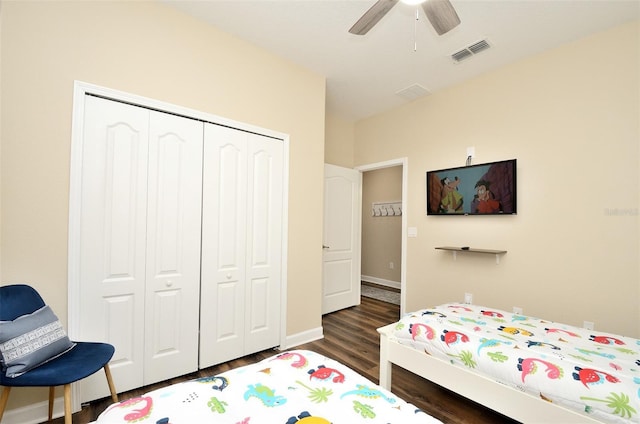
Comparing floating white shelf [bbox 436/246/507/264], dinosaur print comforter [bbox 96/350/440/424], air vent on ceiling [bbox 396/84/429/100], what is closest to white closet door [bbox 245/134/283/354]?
dinosaur print comforter [bbox 96/350/440/424]

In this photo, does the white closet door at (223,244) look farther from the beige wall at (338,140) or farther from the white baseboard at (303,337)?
the beige wall at (338,140)

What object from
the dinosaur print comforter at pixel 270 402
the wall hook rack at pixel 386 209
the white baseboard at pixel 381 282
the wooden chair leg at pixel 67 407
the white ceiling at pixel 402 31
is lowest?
the white baseboard at pixel 381 282

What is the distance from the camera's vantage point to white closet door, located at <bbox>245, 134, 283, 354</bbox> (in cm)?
269

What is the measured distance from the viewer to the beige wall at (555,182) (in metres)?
2.32

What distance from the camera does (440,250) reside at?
3.54 meters

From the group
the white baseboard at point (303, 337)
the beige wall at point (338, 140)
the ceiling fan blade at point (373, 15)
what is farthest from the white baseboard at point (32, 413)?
the beige wall at point (338, 140)

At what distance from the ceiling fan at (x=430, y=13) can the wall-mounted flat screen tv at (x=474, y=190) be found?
178 cm

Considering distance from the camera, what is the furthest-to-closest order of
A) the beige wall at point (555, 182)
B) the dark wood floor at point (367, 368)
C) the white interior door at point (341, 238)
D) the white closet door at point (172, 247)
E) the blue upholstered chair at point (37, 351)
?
the white interior door at point (341, 238) → the beige wall at point (555, 182) → the white closet door at point (172, 247) → the dark wood floor at point (367, 368) → the blue upholstered chair at point (37, 351)

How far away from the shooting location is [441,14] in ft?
5.54

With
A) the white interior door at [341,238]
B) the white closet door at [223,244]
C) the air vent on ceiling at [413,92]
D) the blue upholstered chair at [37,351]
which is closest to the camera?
the blue upholstered chair at [37,351]

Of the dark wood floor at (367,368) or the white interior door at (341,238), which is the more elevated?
the white interior door at (341,238)

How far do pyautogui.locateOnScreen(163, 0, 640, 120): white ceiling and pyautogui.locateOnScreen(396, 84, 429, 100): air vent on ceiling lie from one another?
13 centimetres

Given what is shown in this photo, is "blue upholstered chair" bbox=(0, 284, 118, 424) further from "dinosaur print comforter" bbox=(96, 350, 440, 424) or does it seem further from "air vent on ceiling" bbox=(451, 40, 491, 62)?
"air vent on ceiling" bbox=(451, 40, 491, 62)

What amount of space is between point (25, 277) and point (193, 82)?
182 cm
